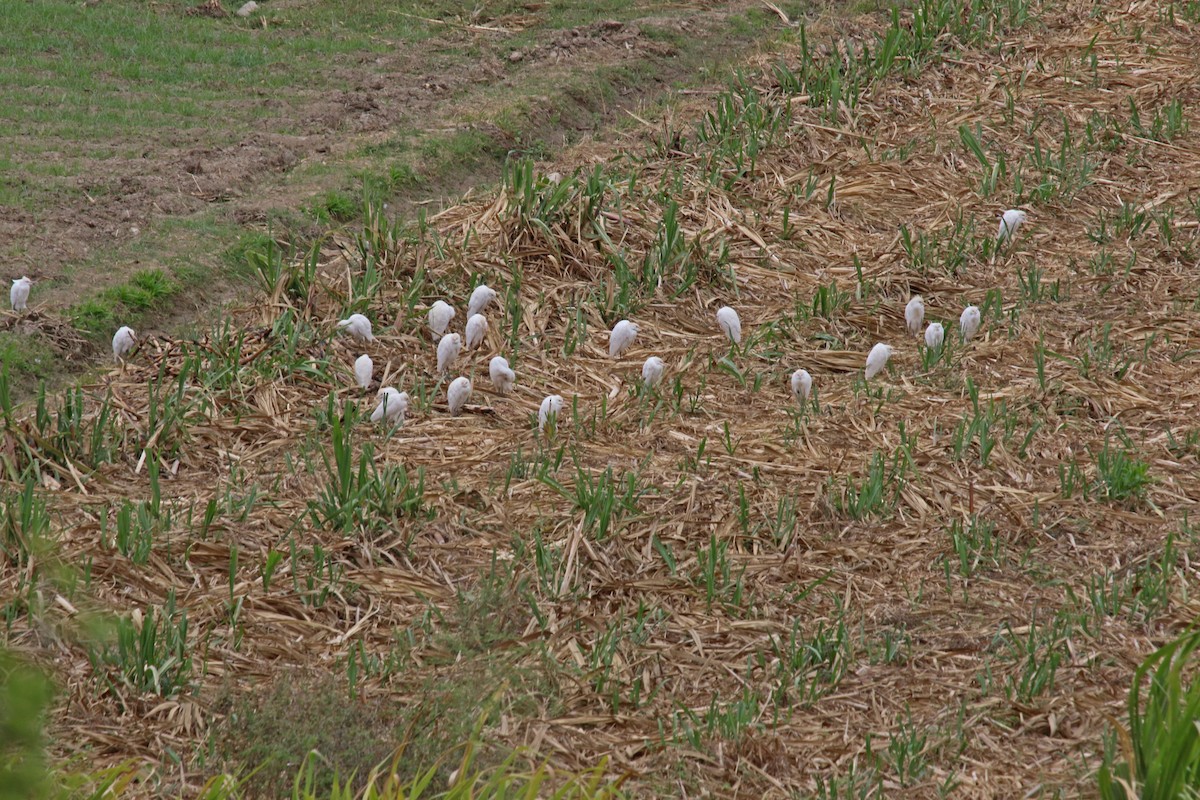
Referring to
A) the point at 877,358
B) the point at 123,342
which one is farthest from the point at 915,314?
the point at 123,342

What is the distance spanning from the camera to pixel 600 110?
8.63 m

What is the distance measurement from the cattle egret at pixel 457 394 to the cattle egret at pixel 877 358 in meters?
1.58

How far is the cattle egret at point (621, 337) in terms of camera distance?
5.46 metres

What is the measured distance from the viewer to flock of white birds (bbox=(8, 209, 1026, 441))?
489 cm

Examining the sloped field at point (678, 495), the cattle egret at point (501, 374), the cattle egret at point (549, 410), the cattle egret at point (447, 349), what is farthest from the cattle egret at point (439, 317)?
the cattle egret at point (549, 410)

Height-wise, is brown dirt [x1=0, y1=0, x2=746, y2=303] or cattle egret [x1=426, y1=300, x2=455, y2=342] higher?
brown dirt [x1=0, y1=0, x2=746, y2=303]

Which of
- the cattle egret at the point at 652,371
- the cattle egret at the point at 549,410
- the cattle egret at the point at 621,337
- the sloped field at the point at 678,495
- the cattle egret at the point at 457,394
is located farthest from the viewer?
the cattle egret at the point at 621,337

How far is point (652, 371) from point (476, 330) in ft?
2.65

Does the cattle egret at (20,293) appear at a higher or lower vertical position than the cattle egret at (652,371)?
higher

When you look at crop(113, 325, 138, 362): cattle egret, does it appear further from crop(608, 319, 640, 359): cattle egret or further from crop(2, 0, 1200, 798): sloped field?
crop(608, 319, 640, 359): cattle egret

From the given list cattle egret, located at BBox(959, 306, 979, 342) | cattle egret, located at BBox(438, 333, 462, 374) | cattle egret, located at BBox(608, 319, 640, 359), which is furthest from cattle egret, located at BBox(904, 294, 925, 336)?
cattle egret, located at BBox(438, 333, 462, 374)

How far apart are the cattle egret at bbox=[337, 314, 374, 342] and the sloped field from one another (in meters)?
0.08

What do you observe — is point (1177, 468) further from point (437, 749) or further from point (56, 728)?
point (56, 728)

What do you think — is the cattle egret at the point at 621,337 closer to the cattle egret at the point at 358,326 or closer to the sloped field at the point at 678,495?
the sloped field at the point at 678,495
